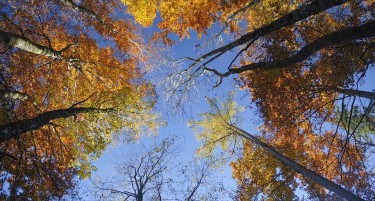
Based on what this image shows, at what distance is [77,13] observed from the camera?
11.8m

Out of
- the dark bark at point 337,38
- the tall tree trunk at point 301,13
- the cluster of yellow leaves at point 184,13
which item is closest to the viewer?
the tall tree trunk at point 301,13

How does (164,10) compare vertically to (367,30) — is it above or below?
above

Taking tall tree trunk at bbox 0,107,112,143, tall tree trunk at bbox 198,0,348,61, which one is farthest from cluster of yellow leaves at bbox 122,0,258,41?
tall tree trunk at bbox 198,0,348,61

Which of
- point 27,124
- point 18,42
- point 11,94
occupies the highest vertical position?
point 11,94

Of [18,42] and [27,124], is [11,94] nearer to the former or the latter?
[27,124]

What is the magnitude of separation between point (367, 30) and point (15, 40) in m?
6.09

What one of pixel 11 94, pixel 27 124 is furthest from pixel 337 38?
pixel 11 94

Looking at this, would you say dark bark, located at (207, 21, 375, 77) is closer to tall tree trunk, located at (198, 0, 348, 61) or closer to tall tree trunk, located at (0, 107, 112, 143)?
tall tree trunk, located at (198, 0, 348, 61)

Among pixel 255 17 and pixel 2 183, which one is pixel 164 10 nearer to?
pixel 255 17

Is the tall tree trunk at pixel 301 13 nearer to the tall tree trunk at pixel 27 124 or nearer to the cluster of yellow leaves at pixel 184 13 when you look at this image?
the tall tree trunk at pixel 27 124

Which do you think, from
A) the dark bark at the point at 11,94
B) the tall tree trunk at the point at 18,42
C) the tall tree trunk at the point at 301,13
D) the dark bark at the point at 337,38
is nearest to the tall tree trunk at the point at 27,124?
the dark bark at the point at 11,94

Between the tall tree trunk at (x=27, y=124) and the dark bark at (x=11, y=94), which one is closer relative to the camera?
the tall tree trunk at (x=27, y=124)

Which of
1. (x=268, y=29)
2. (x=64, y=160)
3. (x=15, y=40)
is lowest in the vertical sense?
(x=268, y=29)

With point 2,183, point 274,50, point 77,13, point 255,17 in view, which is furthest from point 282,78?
point 2,183
